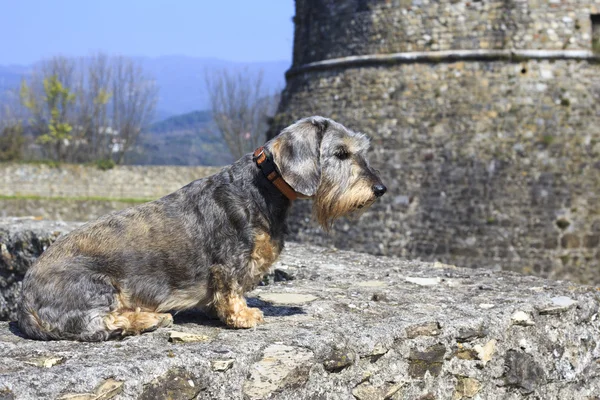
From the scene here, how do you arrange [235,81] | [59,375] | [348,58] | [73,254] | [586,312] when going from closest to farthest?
[59,375], [73,254], [586,312], [348,58], [235,81]

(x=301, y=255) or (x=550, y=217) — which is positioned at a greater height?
(x=301, y=255)

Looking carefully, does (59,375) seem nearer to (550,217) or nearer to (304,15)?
(550,217)

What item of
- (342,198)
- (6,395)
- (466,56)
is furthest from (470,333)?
(466,56)

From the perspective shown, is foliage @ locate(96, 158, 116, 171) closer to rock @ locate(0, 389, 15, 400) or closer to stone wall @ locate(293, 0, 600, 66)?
stone wall @ locate(293, 0, 600, 66)

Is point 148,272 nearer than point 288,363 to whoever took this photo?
No

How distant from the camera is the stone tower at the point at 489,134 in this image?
1322cm

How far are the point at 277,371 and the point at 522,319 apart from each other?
5.00 feet

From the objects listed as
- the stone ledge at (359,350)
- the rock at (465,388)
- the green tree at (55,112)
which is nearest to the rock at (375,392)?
the stone ledge at (359,350)

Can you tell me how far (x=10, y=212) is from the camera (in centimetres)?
2611

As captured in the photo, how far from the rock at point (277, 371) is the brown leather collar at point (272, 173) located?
2.29ft

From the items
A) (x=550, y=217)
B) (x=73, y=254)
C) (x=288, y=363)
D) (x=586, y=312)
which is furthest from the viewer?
(x=550, y=217)

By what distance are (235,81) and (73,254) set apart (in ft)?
185

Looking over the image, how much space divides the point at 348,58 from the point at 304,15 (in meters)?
1.65

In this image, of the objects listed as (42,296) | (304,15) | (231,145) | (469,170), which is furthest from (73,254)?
(231,145)
